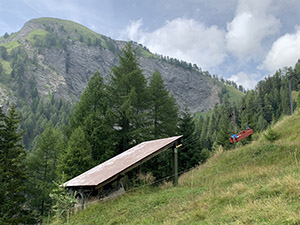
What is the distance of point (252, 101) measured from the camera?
11338 cm

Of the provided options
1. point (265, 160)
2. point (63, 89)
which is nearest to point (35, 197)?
point (265, 160)

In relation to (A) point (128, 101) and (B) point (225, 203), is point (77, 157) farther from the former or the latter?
(B) point (225, 203)

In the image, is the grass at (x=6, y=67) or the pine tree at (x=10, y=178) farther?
the grass at (x=6, y=67)

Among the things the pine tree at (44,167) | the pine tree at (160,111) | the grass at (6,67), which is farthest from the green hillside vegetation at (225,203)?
the grass at (6,67)

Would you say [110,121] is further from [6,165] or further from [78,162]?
[6,165]

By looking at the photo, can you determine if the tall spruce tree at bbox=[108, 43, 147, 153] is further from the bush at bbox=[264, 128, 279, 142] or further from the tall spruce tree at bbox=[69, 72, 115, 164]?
the bush at bbox=[264, 128, 279, 142]

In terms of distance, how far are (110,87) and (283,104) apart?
93145 mm

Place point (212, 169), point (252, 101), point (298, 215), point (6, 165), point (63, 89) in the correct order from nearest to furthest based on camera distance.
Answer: point (298, 215) < point (212, 169) < point (6, 165) < point (252, 101) < point (63, 89)

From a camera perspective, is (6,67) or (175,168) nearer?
(175,168)

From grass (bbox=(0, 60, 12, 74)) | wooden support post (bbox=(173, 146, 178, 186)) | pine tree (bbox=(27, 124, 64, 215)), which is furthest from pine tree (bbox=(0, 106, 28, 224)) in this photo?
grass (bbox=(0, 60, 12, 74))

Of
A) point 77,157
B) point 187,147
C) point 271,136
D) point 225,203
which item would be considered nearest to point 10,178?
point 77,157

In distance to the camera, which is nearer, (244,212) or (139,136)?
(244,212)

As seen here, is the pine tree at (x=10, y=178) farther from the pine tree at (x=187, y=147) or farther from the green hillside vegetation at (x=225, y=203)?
the pine tree at (x=187, y=147)

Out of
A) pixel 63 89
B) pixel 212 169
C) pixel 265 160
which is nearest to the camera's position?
pixel 265 160
